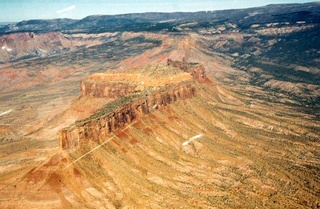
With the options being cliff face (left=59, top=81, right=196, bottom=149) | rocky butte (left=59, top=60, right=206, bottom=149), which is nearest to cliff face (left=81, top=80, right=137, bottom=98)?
rocky butte (left=59, top=60, right=206, bottom=149)

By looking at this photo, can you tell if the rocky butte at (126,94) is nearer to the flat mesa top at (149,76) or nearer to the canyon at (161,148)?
the flat mesa top at (149,76)

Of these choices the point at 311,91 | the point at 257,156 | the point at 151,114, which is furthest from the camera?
the point at 311,91

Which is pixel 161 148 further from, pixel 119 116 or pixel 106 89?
Result: pixel 106 89

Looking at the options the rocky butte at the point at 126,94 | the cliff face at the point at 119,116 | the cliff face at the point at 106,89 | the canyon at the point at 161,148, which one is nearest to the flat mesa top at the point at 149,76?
the rocky butte at the point at 126,94

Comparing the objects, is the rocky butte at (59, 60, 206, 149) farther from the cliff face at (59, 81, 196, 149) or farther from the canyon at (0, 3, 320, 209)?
the canyon at (0, 3, 320, 209)

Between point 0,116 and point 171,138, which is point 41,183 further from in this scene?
point 0,116

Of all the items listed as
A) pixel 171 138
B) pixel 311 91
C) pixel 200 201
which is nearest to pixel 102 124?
pixel 171 138

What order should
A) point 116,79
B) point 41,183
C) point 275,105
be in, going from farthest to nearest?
point 275,105 < point 116,79 < point 41,183
